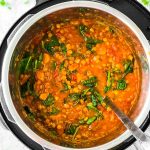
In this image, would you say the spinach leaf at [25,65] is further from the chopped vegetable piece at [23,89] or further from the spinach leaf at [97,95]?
the spinach leaf at [97,95]

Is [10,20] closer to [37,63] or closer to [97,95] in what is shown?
[37,63]

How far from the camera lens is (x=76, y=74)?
2100 millimetres

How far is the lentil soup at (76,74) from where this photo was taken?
82.6 inches

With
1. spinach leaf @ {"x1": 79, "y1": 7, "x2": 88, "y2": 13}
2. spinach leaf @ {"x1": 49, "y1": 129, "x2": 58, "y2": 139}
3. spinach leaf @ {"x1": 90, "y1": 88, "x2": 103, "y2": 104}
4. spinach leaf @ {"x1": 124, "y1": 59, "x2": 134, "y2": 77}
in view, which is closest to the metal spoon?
spinach leaf @ {"x1": 90, "y1": 88, "x2": 103, "y2": 104}

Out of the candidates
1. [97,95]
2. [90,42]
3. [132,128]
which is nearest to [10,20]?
[90,42]

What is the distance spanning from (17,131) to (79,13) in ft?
1.77

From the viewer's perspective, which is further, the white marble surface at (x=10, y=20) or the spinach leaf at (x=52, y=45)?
the white marble surface at (x=10, y=20)

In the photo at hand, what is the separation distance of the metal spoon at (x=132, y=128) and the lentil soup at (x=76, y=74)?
48 millimetres

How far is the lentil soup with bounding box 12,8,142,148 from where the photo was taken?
2098 millimetres

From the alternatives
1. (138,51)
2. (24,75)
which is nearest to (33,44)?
(24,75)

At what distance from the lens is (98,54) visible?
2.10 meters

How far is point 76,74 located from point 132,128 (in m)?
0.32

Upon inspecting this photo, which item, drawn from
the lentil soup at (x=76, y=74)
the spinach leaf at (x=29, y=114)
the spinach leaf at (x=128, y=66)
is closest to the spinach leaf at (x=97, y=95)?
the lentil soup at (x=76, y=74)

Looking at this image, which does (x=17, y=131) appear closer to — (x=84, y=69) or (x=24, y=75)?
(x=24, y=75)
